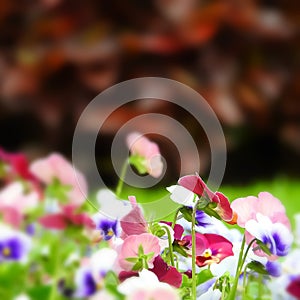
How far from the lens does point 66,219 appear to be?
1193 millimetres

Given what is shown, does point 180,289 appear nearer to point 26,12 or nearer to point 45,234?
point 45,234

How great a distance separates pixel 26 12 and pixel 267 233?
3096 mm

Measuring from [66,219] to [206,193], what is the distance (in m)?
0.37

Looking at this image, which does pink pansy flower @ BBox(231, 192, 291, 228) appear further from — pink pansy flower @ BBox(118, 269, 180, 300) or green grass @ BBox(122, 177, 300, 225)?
green grass @ BBox(122, 177, 300, 225)

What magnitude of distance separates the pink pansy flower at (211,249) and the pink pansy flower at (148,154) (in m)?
0.08

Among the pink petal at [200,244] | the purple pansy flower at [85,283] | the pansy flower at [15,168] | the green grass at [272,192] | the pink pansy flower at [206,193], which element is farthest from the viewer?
the green grass at [272,192]

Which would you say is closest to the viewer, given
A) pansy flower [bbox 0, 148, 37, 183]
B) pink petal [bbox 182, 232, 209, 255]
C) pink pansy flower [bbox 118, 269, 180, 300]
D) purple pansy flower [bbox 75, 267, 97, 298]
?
pink pansy flower [bbox 118, 269, 180, 300]

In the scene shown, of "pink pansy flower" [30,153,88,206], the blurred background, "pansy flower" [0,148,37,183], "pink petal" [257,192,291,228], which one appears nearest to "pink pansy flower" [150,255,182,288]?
"pink petal" [257,192,291,228]

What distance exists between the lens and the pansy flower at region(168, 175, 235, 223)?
33.4 inches

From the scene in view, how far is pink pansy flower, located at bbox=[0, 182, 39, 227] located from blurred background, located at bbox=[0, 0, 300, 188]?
223 cm

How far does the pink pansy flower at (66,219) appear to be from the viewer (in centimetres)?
117

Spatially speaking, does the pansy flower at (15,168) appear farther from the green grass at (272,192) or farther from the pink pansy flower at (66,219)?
the green grass at (272,192)

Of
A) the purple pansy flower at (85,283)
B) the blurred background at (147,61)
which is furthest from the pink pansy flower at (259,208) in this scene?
the blurred background at (147,61)

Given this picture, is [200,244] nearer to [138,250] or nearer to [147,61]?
[138,250]
